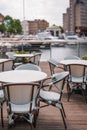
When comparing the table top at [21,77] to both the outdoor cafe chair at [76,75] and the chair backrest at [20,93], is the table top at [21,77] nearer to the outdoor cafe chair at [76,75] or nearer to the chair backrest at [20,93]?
the chair backrest at [20,93]

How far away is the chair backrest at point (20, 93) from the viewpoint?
11.1ft

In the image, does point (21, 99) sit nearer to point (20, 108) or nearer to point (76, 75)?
point (20, 108)

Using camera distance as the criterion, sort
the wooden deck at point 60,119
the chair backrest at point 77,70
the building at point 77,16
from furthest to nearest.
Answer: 1. the building at point 77,16
2. the chair backrest at point 77,70
3. the wooden deck at point 60,119

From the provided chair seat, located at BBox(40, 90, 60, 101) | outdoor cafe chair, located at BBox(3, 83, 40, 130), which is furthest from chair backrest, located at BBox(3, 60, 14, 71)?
outdoor cafe chair, located at BBox(3, 83, 40, 130)

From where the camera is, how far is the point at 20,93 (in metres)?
3.43

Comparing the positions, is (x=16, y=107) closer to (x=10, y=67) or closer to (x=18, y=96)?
(x=18, y=96)

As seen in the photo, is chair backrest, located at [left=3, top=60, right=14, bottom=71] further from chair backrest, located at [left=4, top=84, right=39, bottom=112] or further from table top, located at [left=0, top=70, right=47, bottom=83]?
chair backrest, located at [left=4, top=84, right=39, bottom=112]

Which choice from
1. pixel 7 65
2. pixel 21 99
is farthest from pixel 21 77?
pixel 7 65

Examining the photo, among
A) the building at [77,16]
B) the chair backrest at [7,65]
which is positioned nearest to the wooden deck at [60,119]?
the chair backrest at [7,65]

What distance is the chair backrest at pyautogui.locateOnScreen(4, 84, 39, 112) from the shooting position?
339cm

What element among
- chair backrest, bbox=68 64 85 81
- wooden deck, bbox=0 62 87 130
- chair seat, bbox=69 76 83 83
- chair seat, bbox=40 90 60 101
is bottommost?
wooden deck, bbox=0 62 87 130

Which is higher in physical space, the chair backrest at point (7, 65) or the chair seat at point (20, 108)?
the chair backrest at point (7, 65)

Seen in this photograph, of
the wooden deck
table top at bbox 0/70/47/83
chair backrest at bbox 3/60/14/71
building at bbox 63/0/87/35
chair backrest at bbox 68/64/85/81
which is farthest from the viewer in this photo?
building at bbox 63/0/87/35

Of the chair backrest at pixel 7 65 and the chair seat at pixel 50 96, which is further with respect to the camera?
the chair backrest at pixel 7 65
